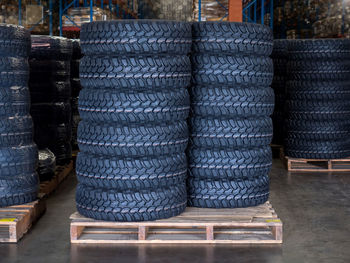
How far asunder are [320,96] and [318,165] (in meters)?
1.11

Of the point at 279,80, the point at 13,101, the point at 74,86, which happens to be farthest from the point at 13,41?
the point at 279,80

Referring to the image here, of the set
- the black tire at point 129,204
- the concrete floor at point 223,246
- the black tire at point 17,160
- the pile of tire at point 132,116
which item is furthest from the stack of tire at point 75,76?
the black tire at point 129,204

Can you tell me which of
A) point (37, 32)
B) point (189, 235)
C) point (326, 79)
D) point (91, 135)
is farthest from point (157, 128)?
point (37, 32)

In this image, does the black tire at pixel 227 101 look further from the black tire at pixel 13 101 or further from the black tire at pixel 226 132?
the black tire at pixel 13 101

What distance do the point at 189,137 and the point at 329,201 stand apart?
6.90 feet

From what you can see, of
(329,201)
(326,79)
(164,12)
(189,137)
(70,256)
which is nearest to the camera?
(70,256)

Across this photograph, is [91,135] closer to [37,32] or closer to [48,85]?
[48,85]

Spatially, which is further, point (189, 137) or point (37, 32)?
point (37, 32)

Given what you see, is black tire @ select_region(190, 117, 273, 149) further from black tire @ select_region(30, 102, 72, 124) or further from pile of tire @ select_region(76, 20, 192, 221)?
black tire @ select_region(30, 102, 72, 124)

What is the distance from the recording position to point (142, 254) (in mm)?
4340

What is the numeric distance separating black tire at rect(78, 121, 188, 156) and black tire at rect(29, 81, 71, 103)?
2317mm

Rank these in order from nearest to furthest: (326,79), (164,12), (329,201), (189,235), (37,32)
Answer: (189,235) < (329,201) < (326,79) < (37,32) < (164,12)

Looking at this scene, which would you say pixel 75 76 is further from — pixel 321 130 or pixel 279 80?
pixel 321 130

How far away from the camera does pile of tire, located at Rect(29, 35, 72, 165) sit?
665 centimetres
